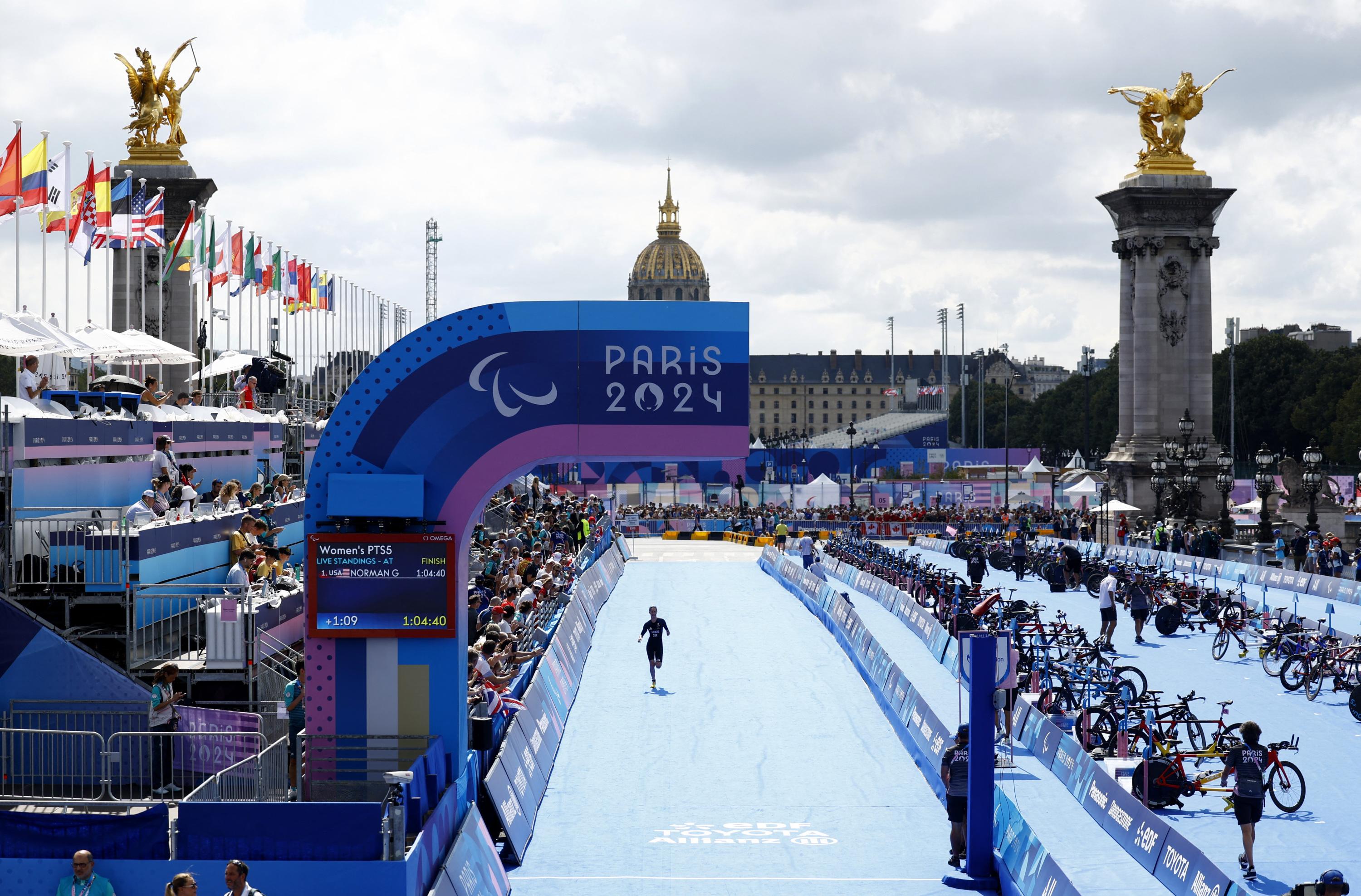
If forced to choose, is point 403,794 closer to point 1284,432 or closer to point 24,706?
point 24,706

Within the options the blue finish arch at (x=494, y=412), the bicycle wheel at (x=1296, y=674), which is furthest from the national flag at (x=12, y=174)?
the bicycle wheel at (x=1296, y=674)

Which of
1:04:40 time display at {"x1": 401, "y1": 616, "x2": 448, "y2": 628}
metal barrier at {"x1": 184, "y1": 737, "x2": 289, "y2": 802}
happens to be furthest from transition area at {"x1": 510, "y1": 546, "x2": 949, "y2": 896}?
1:04:40 time display at {"x1": 401, "y1": 616, "x2": 448, "y2": 628}

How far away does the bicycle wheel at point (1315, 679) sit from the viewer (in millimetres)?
24234

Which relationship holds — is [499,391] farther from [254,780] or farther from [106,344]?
[106,344]

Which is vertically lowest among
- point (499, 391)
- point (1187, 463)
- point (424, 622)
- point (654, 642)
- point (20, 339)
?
point (654, 642)

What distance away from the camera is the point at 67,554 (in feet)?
61.3

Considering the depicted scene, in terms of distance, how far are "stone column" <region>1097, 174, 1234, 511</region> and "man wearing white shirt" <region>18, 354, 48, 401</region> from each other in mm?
55326

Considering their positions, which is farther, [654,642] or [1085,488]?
[1085,488]

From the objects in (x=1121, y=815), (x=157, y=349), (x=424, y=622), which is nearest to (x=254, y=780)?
(x=424, y=622)

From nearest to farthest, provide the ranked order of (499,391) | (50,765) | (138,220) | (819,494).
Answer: (499,391) → (50,765) → (138,220) → (819,494)

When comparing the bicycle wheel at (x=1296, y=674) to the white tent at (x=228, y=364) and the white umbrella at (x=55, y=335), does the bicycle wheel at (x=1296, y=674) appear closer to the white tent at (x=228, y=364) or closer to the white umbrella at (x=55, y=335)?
the white umbrella at (x=55, y=335)

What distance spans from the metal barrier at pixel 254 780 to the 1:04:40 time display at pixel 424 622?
1.66 meters

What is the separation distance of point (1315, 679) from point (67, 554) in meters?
19.7

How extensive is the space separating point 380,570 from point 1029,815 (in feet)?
26.9
